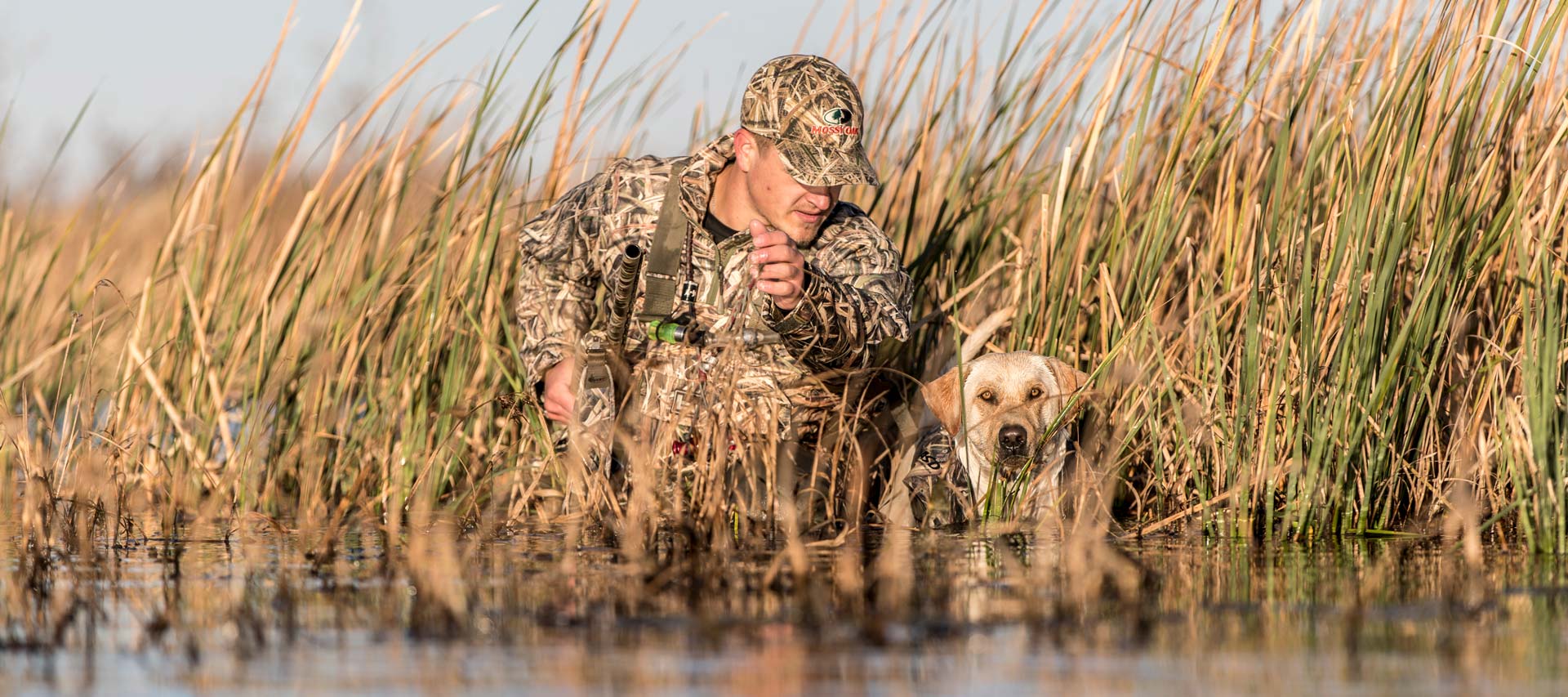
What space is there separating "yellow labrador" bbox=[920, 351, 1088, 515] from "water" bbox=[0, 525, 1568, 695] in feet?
2.81

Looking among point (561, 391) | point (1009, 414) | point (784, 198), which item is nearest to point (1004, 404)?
point (1009, 414)

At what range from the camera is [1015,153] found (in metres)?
5.42

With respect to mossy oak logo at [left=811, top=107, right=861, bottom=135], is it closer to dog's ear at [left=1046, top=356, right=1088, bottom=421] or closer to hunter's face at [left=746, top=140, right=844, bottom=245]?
hunter's face at [left=746, top=140, right=844, bottom=245]

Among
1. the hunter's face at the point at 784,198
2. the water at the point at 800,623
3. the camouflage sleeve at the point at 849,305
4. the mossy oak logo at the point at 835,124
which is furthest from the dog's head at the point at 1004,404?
the water at the point at 800,623

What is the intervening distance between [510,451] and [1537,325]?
9.66ft

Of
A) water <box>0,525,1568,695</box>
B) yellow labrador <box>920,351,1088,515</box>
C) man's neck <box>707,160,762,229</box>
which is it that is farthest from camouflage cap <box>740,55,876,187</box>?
water <box>0,525,1568,695</box>

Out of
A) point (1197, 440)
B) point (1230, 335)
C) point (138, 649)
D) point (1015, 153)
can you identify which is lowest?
point (138, 649)

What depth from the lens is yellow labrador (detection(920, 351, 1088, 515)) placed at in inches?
189

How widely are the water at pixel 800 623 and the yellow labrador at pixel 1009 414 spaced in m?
0.86

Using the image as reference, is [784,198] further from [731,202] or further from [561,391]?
[561,391]

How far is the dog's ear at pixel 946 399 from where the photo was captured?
5.09 metres

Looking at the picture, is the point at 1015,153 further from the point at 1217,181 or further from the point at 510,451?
the point at 510,451

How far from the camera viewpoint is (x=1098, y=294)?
5.13 meters

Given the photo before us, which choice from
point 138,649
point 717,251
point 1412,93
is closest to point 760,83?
point 717,251
